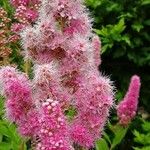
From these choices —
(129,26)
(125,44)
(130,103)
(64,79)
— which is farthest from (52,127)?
(129,26)

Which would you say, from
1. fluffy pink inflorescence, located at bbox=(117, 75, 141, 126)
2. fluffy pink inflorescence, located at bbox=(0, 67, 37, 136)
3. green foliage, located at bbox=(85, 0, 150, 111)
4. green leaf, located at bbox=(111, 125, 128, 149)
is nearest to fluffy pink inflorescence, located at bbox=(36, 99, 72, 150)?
fluffy pink inflorescence, located at bbox=(0, 67, 37, 136)

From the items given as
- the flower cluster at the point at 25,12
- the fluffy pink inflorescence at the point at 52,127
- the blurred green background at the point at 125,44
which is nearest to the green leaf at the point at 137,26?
the blurred green background at the point at 125,44

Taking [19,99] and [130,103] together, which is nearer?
[19,99]

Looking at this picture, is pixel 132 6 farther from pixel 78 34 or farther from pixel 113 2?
pixel 78 34

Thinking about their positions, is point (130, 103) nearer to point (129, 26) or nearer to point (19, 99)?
point (19, 99)

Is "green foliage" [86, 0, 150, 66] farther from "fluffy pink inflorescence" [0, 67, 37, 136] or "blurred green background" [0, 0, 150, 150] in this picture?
"fluffy pink inflorescence" [0, 67, 37, 136]

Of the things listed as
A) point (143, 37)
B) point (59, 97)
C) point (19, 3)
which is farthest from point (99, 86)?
point (143, 37)
